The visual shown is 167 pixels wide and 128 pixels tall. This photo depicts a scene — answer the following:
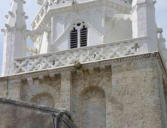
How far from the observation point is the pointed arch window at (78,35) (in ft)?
82.8

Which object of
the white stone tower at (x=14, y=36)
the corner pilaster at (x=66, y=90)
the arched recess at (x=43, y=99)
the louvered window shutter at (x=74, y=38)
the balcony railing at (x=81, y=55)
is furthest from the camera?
the louvered window shutter at (x=74, y=38)

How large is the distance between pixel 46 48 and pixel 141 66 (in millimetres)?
4881

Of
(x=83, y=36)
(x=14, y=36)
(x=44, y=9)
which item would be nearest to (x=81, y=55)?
(x=83, y=36)

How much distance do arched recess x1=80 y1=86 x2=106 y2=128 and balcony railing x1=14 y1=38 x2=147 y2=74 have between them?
1.22 metres

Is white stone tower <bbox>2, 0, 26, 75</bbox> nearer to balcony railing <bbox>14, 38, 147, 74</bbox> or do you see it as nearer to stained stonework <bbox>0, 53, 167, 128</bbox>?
balcony railing <bbox>14, 38, 147, 74</bbox>

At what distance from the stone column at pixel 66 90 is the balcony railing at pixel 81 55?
0.50m

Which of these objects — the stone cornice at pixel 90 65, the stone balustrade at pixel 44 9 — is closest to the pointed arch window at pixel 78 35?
the stone balustrade at pixel 44 9

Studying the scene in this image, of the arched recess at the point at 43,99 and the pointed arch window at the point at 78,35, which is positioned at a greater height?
the pointed arch window at the point at 78,35

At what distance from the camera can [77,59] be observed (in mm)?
23797

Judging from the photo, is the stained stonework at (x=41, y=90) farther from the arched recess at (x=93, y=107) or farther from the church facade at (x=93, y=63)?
the arched recess at (x=93, y=107)

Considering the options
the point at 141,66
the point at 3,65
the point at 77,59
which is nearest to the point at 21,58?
the point at 3,65

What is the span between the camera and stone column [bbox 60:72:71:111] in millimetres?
22812

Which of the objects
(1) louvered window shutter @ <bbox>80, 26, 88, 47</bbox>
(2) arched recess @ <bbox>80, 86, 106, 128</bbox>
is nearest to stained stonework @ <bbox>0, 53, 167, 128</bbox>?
(2) arched recess @ <bbox>80, 86, 106, 128</bbox>

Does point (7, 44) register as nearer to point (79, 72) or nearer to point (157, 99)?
point (79, 72)
